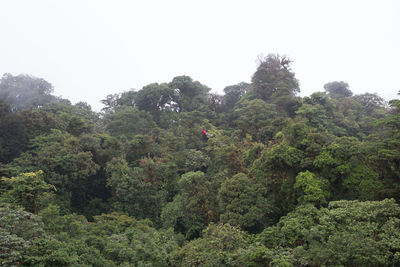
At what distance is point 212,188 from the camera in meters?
15.2

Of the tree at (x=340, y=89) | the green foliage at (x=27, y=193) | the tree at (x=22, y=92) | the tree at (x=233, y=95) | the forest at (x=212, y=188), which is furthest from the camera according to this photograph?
the tree at (x=340, y=89)

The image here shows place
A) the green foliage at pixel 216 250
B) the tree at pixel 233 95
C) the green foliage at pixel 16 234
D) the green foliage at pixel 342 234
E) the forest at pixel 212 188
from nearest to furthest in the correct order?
the green foliage at pixel 16 234 → the green foliage at pixel 342 234 → the forest at pixel 212 188 → the green foliage at pixel 216 250 → the tree at pixel 233 95

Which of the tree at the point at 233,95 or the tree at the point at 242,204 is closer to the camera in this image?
the tree at the point at 242,204

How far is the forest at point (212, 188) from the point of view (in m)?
9.05

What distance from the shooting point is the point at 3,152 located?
17172 millimetres

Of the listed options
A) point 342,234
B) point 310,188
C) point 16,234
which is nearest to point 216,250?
point 342,234

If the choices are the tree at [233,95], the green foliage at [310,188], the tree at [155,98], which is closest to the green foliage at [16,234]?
the green foliage at [310,188]

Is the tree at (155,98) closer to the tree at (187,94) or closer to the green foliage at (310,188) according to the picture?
the tree at (187,94)

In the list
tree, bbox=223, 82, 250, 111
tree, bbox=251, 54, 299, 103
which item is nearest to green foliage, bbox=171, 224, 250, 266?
tree, bbox=251, 54, 299, 103

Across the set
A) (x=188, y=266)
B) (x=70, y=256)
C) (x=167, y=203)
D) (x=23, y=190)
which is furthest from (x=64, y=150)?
(x=188, y=266)

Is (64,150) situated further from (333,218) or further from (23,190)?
(333,218)

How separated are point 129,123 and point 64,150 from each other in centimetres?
808

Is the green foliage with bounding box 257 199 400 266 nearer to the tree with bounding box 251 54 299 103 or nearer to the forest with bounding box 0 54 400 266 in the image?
the forest with bounding box 0 54 400 266

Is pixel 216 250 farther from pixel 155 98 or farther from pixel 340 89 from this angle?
pixel 340 89
